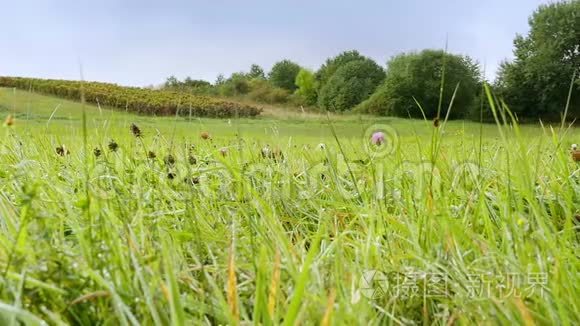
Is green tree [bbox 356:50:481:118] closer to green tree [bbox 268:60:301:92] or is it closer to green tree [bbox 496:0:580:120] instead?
green tree [bbox 496:0:580:120]

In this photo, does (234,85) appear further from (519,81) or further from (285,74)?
(285,74)

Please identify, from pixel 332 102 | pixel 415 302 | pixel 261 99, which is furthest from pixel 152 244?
pixel 332 102

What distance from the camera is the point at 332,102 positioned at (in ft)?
78.7

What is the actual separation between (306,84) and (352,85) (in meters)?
10.6

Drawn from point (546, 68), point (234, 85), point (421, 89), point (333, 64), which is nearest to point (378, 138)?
point (234, 85)

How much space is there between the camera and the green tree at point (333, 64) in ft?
110

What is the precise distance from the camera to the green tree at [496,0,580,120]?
2133cm

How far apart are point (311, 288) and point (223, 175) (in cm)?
65

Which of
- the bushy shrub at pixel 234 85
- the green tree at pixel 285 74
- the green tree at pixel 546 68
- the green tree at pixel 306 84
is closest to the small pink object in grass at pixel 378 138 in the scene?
the bushy shrub at pixel 234 85

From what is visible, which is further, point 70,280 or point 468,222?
point 468,222

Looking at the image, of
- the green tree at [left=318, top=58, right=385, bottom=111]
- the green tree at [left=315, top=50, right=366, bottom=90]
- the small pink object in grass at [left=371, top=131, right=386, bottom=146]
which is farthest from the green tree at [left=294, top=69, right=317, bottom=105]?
the small pink object in grass at [left=371, top=131, right=386, bottom=146]

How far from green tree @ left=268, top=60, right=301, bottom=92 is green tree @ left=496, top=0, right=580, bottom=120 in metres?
16.8

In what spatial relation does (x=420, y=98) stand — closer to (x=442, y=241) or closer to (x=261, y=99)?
(x=261, y=99)

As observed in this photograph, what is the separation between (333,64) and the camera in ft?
111
